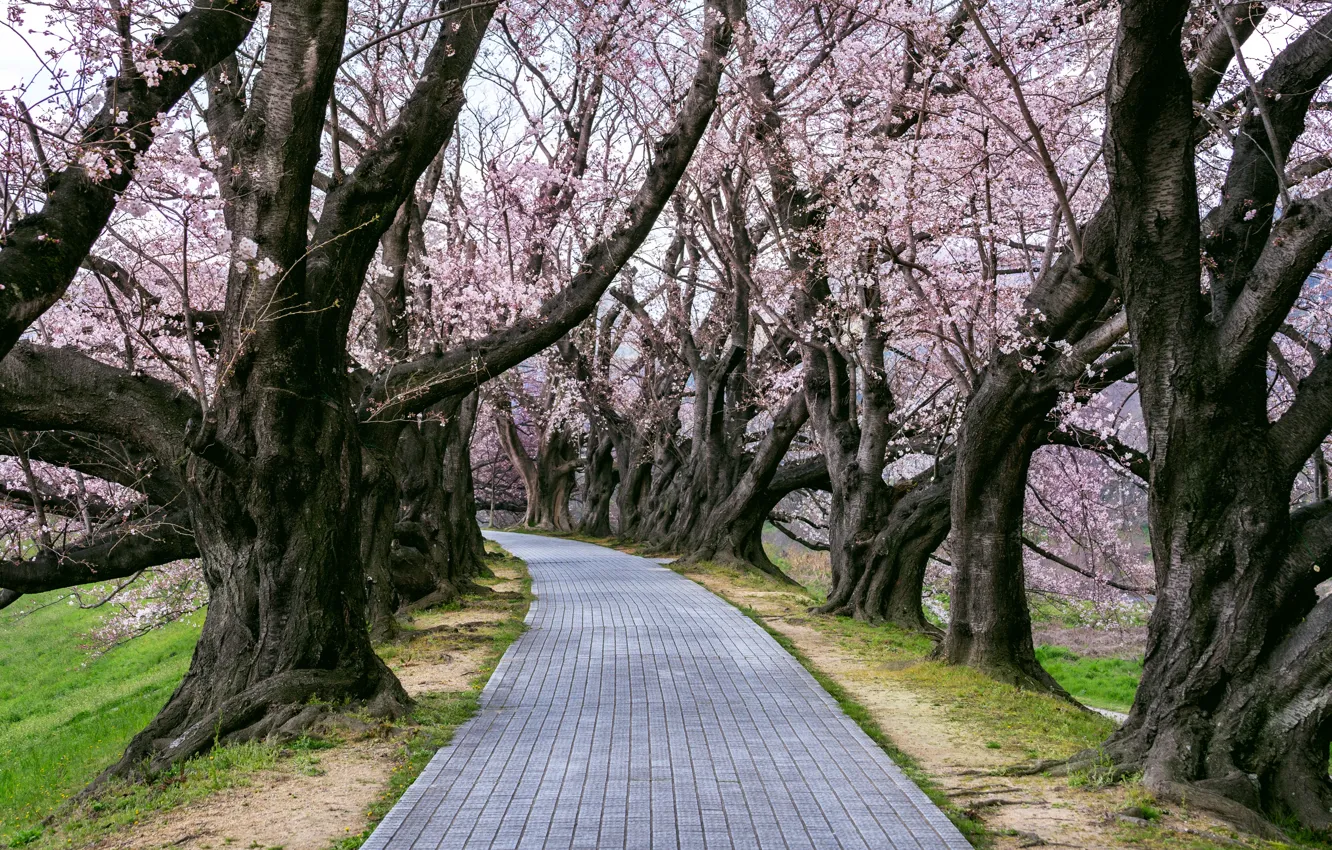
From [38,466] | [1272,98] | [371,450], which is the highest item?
[1272,98]

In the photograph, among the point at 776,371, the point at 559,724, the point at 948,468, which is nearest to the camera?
the point at 559,724

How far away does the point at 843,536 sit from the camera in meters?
15.3

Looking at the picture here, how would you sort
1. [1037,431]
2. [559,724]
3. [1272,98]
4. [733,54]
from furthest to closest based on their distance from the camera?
[733,54] < [1037,431] < [559,724] < [1272,98]

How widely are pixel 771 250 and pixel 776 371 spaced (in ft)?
11.9

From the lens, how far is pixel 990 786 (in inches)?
247

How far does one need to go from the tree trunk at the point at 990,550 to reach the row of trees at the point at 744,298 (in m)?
0.04

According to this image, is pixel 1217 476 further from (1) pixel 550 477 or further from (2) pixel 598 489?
(1) pixel 550 477

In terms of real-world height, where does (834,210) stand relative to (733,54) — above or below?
below

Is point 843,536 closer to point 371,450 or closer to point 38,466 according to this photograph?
point 371,450

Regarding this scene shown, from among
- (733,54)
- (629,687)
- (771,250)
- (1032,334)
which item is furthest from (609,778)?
(771,250)

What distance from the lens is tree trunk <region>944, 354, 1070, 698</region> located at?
10.1 meters

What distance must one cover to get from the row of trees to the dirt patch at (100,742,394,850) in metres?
0.91

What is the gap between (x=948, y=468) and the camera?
578 inches

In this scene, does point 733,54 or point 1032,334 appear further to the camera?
point 733,54
